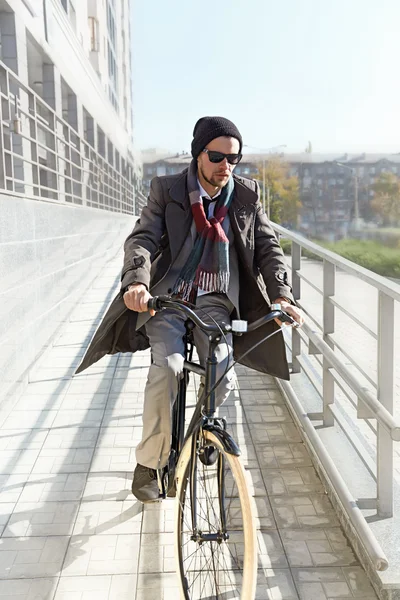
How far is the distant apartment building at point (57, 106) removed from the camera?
721 cm

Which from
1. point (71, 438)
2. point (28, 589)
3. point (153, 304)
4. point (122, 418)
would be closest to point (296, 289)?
point (122, 418)

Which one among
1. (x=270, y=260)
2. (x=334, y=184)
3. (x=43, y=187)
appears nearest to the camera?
(x=270, y=260)

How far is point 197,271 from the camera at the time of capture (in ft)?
10.2

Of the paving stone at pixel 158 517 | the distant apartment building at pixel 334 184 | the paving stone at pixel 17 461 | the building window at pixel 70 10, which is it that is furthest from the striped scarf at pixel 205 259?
the distant apartment building at pixel 334 184

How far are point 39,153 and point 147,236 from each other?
13.6m

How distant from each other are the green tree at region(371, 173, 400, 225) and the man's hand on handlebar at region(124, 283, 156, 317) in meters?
84.4

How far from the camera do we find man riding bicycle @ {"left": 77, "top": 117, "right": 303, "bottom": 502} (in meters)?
3.00

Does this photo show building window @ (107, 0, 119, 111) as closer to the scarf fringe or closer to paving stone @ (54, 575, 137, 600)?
the scarf fringe

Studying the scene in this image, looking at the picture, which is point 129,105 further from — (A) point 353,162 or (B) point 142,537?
(A) point 353,162

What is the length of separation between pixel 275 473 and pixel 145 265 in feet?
5.40

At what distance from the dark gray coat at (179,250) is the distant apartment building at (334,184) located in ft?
315

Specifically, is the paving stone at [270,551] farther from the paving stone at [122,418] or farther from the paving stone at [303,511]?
the paving stone at [122,418]

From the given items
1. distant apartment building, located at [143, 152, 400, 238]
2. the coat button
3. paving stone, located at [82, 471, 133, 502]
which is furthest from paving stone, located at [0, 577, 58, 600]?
distant apartment building, located at [143, 152, 400, 238]

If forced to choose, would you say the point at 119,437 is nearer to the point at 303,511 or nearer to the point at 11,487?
the point at 11,487
